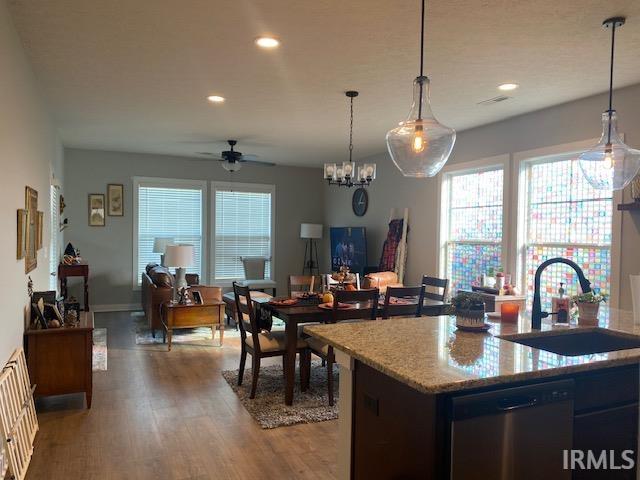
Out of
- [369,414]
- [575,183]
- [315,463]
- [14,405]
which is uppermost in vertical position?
[575,183]

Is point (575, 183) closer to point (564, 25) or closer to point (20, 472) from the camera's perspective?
Result: point (564, 25)

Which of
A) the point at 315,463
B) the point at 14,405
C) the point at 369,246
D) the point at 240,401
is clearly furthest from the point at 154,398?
the point at 369,246

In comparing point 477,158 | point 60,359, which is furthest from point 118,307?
point 477,158

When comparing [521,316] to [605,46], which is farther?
[605,46]

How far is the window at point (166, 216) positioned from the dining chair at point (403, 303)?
5.24 m

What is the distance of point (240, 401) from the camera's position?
4016 millimetres

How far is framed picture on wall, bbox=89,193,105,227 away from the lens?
8141 mm

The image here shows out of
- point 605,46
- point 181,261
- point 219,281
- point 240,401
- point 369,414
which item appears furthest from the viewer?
point 219,281

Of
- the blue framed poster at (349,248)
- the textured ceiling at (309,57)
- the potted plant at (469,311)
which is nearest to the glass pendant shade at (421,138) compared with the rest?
the textured ceiling at (309,57)

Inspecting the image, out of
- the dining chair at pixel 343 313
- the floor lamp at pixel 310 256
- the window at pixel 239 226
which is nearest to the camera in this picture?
the dining chair at pixel 343 313

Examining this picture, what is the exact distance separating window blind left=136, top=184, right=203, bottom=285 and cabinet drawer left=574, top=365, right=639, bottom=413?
7.66m

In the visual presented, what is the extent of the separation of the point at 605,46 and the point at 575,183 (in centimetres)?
177

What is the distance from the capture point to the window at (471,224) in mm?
5719

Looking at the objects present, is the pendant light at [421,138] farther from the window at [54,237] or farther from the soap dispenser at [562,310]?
the window at [54,237]
